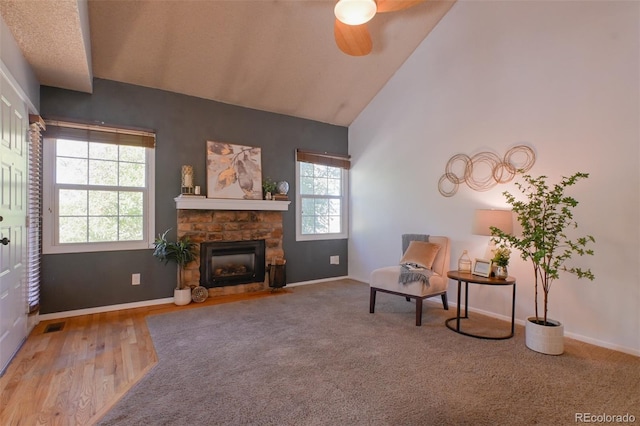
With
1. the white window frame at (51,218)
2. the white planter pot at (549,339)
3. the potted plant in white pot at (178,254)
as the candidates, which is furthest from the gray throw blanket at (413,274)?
the white window frame at (51,218)

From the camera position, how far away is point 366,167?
17.4 ft

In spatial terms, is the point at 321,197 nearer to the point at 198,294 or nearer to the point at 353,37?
the point at 198,294

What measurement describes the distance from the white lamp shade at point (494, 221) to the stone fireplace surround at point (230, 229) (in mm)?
2752

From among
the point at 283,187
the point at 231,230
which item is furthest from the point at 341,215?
the point at 231,230

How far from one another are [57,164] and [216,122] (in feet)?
6.02

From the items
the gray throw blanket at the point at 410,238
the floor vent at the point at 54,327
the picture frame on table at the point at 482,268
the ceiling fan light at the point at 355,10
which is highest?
the ceiling fan light at the point at 355,10


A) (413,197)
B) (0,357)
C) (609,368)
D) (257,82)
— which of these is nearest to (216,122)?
(257,82)

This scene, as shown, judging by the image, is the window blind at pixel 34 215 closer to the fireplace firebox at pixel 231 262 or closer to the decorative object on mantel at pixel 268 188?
the fireplace firebox at pixel 231 262

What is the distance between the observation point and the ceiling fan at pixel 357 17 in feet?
7.50

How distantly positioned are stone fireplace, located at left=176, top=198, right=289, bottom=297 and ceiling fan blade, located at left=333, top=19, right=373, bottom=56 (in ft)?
7.56

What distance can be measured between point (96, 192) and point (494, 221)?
14.0 feet

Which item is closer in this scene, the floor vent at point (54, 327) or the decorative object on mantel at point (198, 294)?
the floor vent at point (54, 327)

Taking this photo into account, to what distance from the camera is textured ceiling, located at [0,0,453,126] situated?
2.66m

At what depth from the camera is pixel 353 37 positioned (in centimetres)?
305
